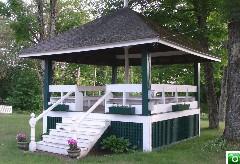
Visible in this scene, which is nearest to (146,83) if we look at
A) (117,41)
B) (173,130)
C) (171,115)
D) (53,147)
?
(117,41)

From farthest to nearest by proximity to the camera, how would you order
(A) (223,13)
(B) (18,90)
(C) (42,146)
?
(B) (18,90) < (C) (42,146) < (A) (223,13)

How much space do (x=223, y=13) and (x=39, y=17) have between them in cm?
1279

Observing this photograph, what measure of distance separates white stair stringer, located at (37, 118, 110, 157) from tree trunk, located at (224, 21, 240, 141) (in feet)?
13.4

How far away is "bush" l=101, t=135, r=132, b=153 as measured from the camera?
12.5m

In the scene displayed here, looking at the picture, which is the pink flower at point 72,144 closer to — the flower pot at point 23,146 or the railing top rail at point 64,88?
the flower pot at point 23,146

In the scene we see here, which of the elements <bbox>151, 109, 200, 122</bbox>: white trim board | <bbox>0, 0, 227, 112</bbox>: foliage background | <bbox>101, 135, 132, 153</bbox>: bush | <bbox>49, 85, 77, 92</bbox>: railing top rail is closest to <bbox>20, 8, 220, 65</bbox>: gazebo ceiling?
<bbox>49, 85, 77, 92</bbox>: railing top rail

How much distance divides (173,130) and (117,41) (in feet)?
14.9

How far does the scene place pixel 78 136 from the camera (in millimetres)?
12617

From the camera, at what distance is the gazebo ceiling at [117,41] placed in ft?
40.5

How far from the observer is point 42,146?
12914 mm

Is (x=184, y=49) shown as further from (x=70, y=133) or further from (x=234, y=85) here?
(x=70, y=133)

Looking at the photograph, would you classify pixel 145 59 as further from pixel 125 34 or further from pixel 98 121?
pixel 98 121

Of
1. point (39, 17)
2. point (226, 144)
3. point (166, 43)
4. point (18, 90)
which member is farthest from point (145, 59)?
point (18, 90)

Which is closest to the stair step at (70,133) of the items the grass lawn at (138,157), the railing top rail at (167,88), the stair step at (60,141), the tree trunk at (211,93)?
the stair step at (60,141)
